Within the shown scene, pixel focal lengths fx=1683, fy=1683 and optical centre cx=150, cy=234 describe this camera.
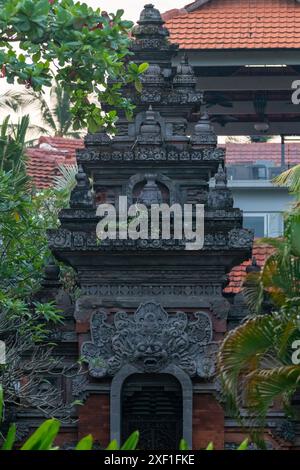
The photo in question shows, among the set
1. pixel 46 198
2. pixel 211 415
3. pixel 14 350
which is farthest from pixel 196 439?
pixel 46 198

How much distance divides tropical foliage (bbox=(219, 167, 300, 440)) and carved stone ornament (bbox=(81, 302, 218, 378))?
6.65m

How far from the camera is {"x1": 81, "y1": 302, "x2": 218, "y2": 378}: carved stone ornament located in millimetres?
26672

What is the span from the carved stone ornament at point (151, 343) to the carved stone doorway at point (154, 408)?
0.36 metres

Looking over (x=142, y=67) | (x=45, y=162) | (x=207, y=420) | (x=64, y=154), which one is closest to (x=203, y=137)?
(x=207, y=420)

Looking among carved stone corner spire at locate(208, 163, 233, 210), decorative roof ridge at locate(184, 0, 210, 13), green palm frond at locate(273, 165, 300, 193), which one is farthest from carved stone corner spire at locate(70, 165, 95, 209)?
decorative roof ridge at locate(184, 0, 210, 13)

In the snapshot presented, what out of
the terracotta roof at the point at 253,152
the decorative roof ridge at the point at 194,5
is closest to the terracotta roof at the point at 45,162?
the terracotta roof at the point at 253,152

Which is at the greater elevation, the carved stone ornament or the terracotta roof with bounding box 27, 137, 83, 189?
the terracotta roof with bounding box 27, 137, 83, 189

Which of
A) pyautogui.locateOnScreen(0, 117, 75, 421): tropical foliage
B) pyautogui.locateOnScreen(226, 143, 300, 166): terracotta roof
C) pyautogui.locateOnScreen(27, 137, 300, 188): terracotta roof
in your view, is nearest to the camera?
pyautogui.locateOnScreen(0, 117, 75, 421): tropical foliage

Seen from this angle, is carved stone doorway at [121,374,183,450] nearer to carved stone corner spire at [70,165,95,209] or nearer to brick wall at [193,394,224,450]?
brick wall at [193,394,224,450]

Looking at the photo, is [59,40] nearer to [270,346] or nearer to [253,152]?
[270,346]

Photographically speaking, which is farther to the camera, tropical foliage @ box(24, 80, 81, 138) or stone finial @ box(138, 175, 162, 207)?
tropical foliage @ box(24, 80, 81, 138)

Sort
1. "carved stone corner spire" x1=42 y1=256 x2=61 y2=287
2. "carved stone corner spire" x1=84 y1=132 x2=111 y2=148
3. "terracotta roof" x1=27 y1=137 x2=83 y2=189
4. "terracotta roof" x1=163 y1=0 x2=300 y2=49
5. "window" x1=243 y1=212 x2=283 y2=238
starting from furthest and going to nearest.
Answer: "terracotta roof" x1=27 y1=137 x2=83 y2=189 → "window" x1=243 y1=212 x2=283 y2=238 → "terracotta roof" x1=163 y1=0 x2=300 y2=49 → "carved stone corner spire" x1=84 y1=132 x2=111 y2=148 → "carved stone corner spire" x1=42 y1=256 x2=61 y2=287

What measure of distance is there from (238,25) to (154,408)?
456 inches

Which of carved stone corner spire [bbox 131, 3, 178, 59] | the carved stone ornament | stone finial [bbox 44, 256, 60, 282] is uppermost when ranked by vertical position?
carved stone corner spire [bbox 131, 3, 178, 59]
